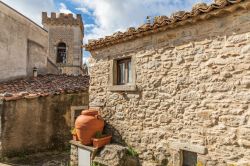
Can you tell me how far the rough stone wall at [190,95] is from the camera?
4.40 meters

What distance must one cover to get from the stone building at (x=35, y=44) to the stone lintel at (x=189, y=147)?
8.71m

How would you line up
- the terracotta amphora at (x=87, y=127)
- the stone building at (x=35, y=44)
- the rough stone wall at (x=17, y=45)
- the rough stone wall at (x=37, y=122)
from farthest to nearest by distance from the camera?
the stone building at (x=35, y=44), the rough stone wall at (x=17, y=45), the rough stone wall at (x=37, y=122), the terracotta amphora at (x=87, y=127)

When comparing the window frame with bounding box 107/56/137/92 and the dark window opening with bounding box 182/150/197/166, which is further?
the window frame with bounding box 107/56/137/92

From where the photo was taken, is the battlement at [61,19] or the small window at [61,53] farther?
the small window at [61,53]

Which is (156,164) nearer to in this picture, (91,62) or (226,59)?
(226,59)

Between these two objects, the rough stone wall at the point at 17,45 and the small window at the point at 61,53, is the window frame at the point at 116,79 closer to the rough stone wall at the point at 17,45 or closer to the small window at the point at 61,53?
the rough stone wall at the point at 17,45

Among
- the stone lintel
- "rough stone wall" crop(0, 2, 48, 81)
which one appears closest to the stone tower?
"rough stone wall" crop(0, 2, 48, 81)

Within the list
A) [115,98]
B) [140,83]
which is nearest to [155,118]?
[140,83]

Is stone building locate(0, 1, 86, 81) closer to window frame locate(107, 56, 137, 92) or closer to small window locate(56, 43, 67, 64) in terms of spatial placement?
small window locate(56, 43, 67, 64)

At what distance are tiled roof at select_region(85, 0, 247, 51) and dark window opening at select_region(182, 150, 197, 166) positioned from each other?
108 inches

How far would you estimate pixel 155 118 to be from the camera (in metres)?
5.77

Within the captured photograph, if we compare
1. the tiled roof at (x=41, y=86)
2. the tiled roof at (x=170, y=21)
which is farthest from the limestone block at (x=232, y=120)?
the tiled roof at (x=41, y=86)

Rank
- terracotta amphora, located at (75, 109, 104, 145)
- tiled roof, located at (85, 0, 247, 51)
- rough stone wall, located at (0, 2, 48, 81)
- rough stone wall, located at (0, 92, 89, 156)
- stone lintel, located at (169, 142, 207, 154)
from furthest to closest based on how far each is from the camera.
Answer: rough stone wall, located at (0, 2, 48, 81) < rough stone wall, located at (0, 92, 89, 156) < terracotta amphora, located at (75, 109, 104, 145) < stone lintel, located at (169, 142, 207, 154) < tiled roof, located at (85, 0, 247, 51)

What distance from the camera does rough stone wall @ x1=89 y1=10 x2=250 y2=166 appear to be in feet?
14.4
